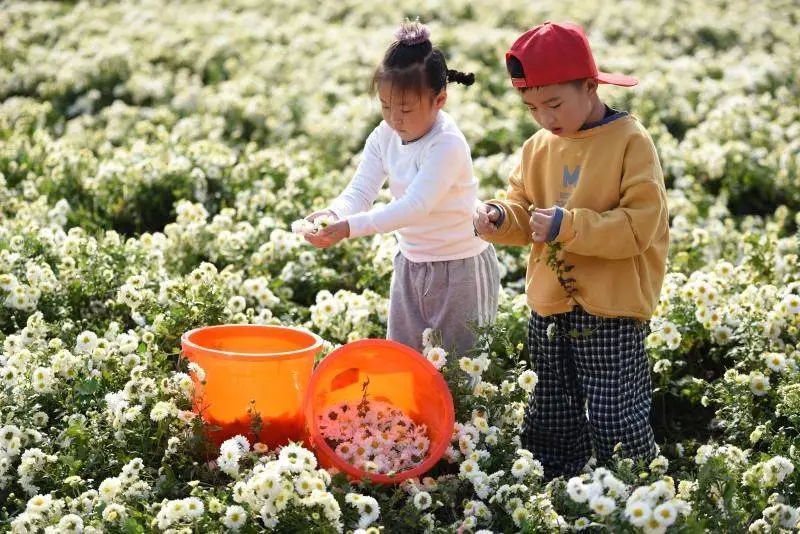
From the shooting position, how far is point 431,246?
3.61m

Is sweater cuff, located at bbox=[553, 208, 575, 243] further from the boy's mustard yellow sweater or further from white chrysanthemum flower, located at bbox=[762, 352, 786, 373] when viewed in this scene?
white chrysanthemum flower, located at bbox=[762, 352, 786, 373]

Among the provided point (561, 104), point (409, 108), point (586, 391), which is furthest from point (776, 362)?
point (409, 108)

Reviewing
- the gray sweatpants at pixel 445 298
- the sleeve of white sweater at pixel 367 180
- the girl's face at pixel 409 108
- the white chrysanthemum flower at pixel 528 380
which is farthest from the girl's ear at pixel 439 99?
the white chrysanthemum flower at pixel 528 380

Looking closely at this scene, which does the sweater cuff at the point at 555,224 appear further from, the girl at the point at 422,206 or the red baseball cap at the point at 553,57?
the girl at the point at 422,206

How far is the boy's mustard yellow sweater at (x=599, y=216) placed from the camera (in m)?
3.05

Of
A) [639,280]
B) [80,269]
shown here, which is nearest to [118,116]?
[80,269]

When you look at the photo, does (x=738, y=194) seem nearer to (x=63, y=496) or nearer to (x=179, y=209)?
(x=179, y=209)

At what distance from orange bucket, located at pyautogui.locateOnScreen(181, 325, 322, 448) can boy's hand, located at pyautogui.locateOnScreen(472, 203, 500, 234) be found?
25.3 inches

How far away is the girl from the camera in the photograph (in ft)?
11.1

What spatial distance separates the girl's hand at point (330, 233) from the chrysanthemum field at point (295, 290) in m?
0.50

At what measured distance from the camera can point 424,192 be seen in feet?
11.2

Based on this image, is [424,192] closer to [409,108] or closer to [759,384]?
[409,108]

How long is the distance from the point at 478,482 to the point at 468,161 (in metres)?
1.05

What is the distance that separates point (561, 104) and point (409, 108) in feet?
1.70
